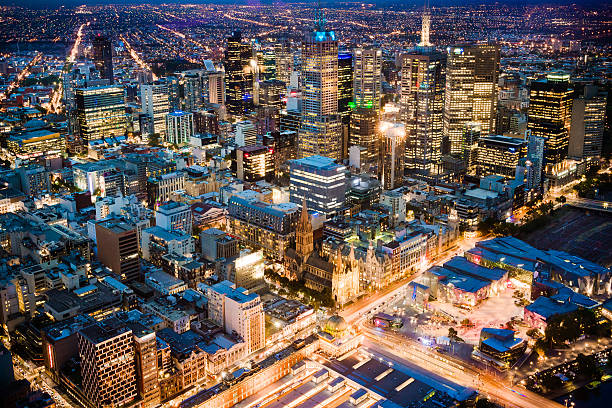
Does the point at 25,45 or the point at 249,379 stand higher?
the point at 25,45

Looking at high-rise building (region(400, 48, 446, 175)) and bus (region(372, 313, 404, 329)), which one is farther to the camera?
high-rise building (region(400, 48, 446, 175))

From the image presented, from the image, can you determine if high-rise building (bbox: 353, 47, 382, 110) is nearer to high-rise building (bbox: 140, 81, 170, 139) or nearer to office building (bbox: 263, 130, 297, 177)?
office building (bbox: 263, 130, 297, 177)

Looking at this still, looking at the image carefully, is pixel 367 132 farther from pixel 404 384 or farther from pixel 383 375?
pixel 404 384

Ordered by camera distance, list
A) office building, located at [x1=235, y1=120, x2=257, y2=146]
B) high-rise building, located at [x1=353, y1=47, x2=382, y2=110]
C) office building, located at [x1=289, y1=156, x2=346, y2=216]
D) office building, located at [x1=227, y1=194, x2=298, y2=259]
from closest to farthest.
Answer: office building, located at [x1=227, y1=194, x2=298, y2=259]
office building, located at [x1=289, y1=156, x2=346, y2=216]
office building, located at [x1=235, y1=120, x2=257, y2=146]
high-rise building, located at [x1=353, y1=47, x2=382, y2=110]

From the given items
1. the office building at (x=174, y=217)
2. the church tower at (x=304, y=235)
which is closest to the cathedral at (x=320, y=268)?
the church tower at (x=304, y=235)

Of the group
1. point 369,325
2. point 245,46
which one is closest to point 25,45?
point 245,46

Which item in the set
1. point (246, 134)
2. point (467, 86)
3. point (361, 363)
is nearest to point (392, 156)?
point (467, 86)

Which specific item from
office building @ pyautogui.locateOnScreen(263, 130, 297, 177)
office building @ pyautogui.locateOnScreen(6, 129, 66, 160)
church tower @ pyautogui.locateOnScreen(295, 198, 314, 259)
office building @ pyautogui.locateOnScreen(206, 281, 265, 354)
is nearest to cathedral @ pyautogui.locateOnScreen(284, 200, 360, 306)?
church tower @ pyautogui.locateOnScreen(295, 198, 314, 259)

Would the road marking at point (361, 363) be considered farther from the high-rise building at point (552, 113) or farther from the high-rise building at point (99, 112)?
the high-rise building at point (99, 112)

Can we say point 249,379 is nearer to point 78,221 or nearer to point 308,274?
point 308,274
